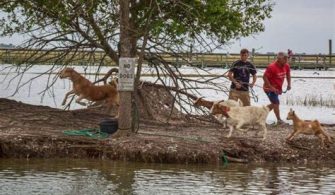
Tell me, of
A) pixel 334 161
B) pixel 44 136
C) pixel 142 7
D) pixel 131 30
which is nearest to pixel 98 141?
pixel 44 136

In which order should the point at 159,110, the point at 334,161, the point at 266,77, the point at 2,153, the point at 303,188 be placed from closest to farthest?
1. the point at 303,188
2. the point at 2,153
3. the point at 334,161
4. the point at 266,77
5. the point at 159,110

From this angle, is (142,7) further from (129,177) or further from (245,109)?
(129,177)

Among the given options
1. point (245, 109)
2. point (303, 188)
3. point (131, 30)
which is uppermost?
point (131, 30)

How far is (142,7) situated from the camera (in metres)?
19.2

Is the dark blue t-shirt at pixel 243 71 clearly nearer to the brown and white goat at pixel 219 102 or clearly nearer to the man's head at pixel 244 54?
the man's head at pixel 244 54

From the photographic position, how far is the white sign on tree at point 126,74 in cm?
1709

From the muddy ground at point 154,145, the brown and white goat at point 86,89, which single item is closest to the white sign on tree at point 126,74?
the muddy ground at point 154,145

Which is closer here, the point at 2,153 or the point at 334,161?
the point at 2,153

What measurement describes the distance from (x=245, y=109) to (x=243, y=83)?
7.24ft

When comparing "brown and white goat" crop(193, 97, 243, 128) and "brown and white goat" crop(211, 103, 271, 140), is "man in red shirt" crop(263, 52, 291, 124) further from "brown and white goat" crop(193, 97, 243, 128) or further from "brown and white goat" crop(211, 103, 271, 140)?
"brown and white goat" crop(211, 103, 271, 140)

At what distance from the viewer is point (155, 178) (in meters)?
14.9

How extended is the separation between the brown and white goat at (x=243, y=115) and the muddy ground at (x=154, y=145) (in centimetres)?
31

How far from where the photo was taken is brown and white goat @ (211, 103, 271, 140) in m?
17.9

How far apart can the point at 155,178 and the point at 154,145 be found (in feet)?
5.92
